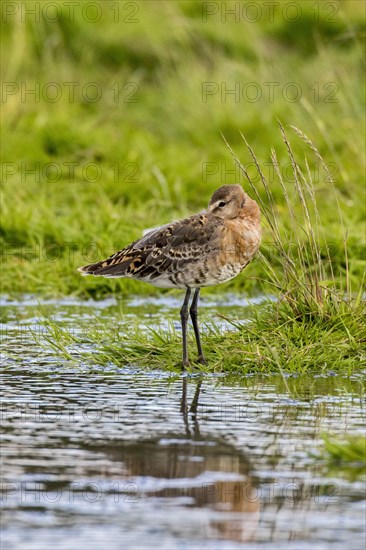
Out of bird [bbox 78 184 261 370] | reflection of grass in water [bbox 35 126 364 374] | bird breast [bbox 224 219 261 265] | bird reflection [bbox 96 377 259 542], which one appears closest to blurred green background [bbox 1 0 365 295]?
reflection of grass in water [bbox 35 126 364 374]

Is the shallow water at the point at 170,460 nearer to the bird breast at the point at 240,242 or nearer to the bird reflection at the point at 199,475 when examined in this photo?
A: the bird reflection at the point at 199,475

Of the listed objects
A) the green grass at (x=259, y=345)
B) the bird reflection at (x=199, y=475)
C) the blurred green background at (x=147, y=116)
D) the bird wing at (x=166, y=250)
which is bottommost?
the bird reflection at (x=199, y=475)

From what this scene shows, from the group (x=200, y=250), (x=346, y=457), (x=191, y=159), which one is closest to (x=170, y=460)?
(x=346, y=457)

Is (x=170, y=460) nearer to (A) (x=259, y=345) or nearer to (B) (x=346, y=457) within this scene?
(B) (x=346, y=457)

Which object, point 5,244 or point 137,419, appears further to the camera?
point 5,244

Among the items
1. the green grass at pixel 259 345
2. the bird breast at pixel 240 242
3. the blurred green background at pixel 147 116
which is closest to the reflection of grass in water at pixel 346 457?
the green grass at pixel 259 345

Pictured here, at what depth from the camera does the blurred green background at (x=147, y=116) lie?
36.8ft

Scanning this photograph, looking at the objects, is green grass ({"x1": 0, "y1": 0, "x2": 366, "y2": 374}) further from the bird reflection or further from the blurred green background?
the bird reflection

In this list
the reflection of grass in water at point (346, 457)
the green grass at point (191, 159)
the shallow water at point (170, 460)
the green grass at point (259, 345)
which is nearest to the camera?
the shallow water at point (170, 460)

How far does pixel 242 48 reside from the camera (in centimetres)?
1828

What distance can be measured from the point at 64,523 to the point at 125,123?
38.6 ft

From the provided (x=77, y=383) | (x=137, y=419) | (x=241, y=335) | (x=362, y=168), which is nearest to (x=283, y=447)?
(x=137, y=419)

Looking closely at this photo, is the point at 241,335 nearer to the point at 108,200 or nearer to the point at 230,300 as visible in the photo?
the point at 230,300

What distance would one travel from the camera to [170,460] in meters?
5.28
